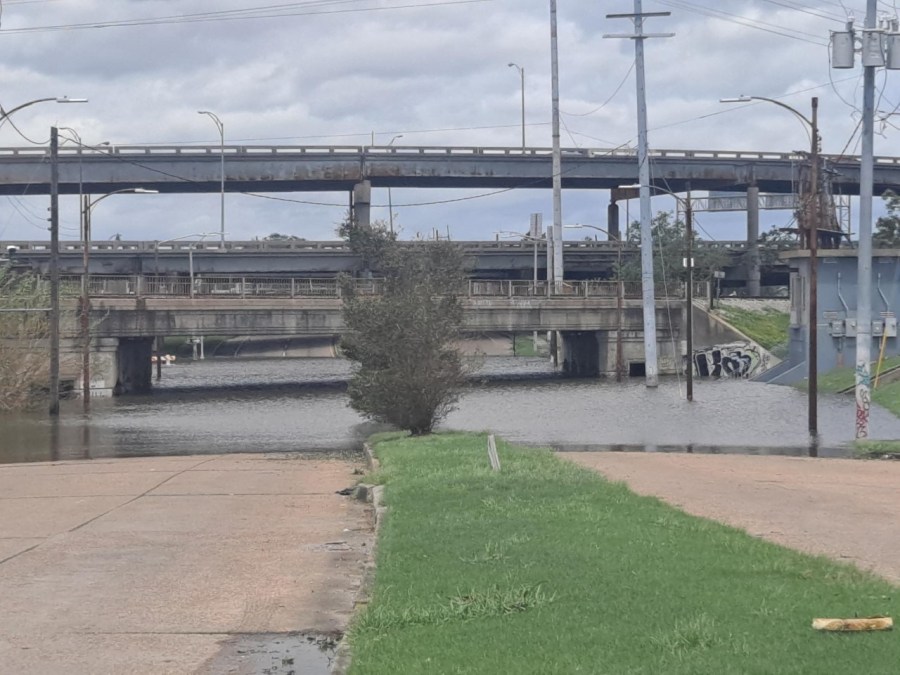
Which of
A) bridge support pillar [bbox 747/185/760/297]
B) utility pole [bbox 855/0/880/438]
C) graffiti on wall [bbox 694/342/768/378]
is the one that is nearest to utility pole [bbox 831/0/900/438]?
utility pole [bbox 855/0/880/438]

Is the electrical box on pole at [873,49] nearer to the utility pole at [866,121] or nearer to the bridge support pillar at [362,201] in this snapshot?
the utility pole at [866,121]

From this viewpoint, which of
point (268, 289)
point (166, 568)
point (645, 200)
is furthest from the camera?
point (268, 289)

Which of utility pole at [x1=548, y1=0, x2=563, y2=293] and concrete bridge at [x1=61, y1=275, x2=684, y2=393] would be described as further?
utility pole at [x1=548, y1=0, x2=563, y2=293]

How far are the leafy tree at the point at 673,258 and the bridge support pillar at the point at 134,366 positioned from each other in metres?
35.5

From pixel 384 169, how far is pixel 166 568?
247ft

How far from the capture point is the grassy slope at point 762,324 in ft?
229

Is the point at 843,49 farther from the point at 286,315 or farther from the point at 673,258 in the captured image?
the point at 673,258

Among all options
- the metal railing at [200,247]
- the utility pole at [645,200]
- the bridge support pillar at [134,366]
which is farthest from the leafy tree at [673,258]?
the bridge support pillar at [134,366]

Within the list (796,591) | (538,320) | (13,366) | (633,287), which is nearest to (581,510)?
(796,591)

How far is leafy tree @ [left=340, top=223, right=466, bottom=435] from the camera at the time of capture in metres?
27.9

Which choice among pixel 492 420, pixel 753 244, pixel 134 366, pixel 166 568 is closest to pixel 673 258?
pixel 753 244

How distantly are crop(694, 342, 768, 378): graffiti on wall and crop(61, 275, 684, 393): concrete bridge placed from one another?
1.49m

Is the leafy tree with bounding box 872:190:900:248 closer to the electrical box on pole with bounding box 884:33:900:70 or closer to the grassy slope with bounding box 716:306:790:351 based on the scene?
the grassy slope with bounding box 716:306:790:351

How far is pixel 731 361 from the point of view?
6806 centimetres
